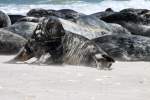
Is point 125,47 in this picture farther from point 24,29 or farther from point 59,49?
point 24,29

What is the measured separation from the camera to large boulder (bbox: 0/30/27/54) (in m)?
8.19

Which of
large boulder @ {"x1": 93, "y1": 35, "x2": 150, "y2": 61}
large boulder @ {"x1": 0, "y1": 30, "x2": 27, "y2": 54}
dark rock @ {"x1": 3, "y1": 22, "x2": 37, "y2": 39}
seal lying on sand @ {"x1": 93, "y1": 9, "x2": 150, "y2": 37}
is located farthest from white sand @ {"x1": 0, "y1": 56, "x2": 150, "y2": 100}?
seal lying on sand @ {"x1": 93, "y1": 9, "x2": 150, "y2": 37}

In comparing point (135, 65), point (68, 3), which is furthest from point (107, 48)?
point (68, 3)

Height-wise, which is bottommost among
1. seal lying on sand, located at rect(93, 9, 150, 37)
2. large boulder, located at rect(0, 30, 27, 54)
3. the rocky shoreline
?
seal lying on sand, located at rect(93, 9, 150, 37)

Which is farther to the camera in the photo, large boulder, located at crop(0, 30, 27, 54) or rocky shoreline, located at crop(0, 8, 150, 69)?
large boulder, located at crop(0, 30, 27, 54)

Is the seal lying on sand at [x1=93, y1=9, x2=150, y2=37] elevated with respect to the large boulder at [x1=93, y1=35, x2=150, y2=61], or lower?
lower

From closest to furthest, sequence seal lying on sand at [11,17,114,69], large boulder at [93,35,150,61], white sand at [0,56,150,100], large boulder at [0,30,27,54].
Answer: white sand at [0,56,150,100] < seal lying on sand at [11,17,114,69] < large boulder at [93,35,150,61] < large boulder at [0,30,27,54]

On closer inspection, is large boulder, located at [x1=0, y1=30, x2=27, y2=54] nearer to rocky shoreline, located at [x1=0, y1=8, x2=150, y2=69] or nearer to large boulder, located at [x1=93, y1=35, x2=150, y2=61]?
rocky shoreline, located at [x1=0, y1=8, x2=150, y2=69]

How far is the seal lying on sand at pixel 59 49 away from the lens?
260 inches

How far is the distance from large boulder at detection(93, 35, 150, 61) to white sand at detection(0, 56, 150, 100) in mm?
880

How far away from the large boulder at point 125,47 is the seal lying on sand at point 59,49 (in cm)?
81

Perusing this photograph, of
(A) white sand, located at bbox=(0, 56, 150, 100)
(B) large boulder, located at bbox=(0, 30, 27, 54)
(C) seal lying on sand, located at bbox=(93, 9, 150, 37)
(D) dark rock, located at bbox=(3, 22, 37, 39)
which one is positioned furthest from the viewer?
(C) seal lying on sand, located at bbox=(93, 9, 150, 37)

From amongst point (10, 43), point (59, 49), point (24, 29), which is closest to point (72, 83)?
point (59, 49)

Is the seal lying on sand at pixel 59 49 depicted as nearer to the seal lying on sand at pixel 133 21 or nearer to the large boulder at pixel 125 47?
the large boulder at pixel 125 47
